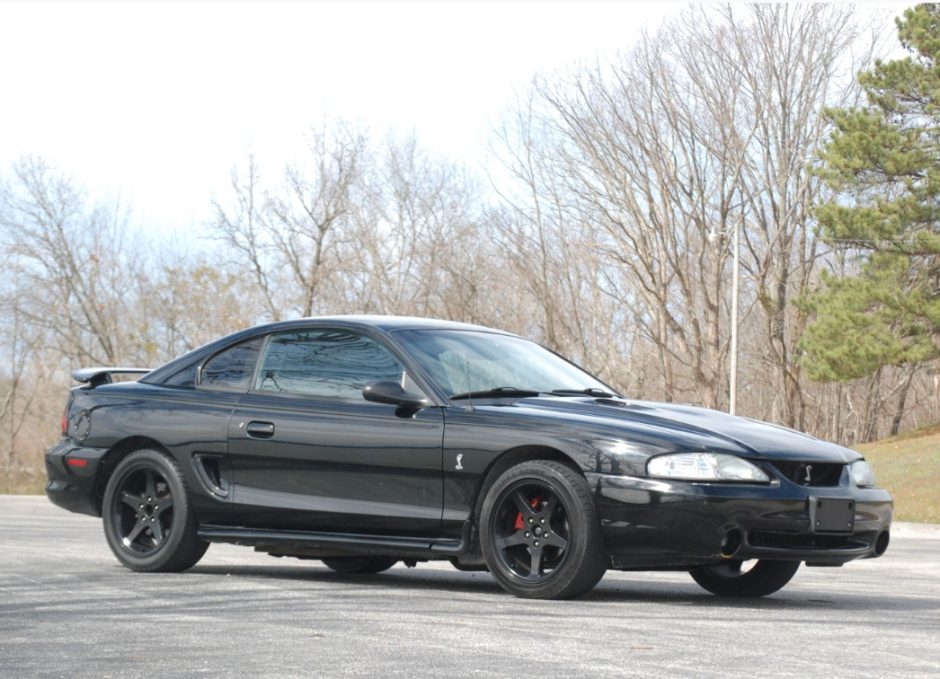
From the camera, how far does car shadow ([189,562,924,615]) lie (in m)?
7.49

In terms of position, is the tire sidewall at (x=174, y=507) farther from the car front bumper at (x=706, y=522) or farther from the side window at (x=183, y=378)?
the car front bumper at (x=706, y=522)

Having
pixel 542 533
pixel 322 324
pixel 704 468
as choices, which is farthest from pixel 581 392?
pixel 322 324

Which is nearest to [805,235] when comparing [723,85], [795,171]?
[795,171]

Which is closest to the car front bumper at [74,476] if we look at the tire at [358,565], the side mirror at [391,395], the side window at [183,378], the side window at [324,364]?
the side window at [183,378]

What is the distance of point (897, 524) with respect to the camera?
20250 mm

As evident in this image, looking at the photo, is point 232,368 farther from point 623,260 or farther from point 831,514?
point 623,260

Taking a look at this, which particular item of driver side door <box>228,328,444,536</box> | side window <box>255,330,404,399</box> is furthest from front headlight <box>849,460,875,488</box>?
side window <box>255,330,404,399</box>

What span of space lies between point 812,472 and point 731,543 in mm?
640

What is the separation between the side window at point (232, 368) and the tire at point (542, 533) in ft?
6.72

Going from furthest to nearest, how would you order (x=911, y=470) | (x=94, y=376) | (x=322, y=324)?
(x=911, y=470), (x=94, y=376), (x=322, y=324)

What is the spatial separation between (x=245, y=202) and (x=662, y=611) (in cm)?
4778

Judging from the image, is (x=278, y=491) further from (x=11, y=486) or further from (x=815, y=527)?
(x=11, y=486)

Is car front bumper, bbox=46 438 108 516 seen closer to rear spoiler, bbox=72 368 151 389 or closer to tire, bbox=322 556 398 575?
rear spoiler, bbox=72 368 151 389

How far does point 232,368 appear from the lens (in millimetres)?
8789
